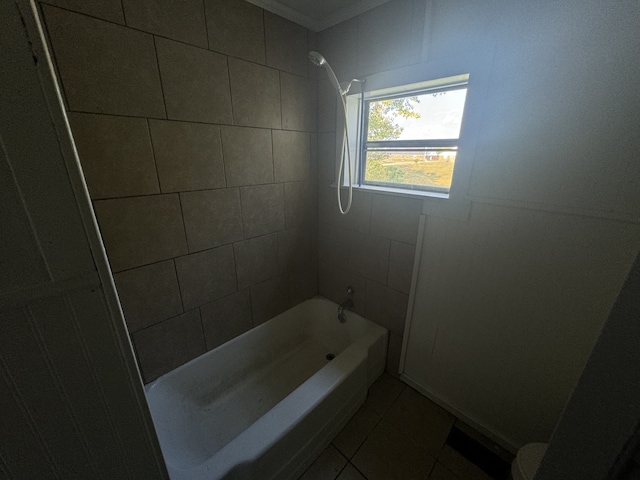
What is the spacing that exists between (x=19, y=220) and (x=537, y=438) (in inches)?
A: 76.7

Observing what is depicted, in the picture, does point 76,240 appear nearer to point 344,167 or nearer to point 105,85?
point 105,85

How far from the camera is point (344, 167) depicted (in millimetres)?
1660

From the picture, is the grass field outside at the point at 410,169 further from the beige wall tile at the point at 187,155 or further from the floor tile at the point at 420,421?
the floor tile at the point at 420,421

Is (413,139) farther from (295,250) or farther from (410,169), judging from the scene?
(295,250)

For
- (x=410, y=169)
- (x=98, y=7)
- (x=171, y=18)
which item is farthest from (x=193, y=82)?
(x=410, y=169)

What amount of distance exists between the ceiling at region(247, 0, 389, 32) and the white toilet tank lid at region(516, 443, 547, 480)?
210 centimetres

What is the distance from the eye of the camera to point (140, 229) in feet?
3.76

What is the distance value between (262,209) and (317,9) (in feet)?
3.78

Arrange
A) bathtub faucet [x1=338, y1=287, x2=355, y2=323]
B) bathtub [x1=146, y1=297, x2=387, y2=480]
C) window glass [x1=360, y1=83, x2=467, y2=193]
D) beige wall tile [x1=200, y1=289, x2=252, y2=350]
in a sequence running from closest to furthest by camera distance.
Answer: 1. bathtub [x1=146, y1=297, x2=387, y2=480]
2. window glass [x1=360, y1=83, x2=467, y2=193]
3. beige wall tile [x1=200, y1=289, x2=252, y2=350]
4. bathtub faucet [x1=338, y1=287, x2=355, y2=323]

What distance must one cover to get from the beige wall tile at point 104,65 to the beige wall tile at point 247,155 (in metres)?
0.34

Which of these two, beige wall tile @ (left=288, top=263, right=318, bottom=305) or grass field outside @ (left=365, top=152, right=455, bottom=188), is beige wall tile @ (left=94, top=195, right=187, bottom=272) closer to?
beige wall tile @ (left=288, top=263, right=318, bottom=305)

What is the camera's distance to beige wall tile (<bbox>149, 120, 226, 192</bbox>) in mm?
1132

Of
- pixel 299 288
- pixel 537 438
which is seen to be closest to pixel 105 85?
pixel 299 288

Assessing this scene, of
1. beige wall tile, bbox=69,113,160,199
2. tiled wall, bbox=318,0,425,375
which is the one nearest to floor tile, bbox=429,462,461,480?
tiled wall, bbox=318,0,425,375
